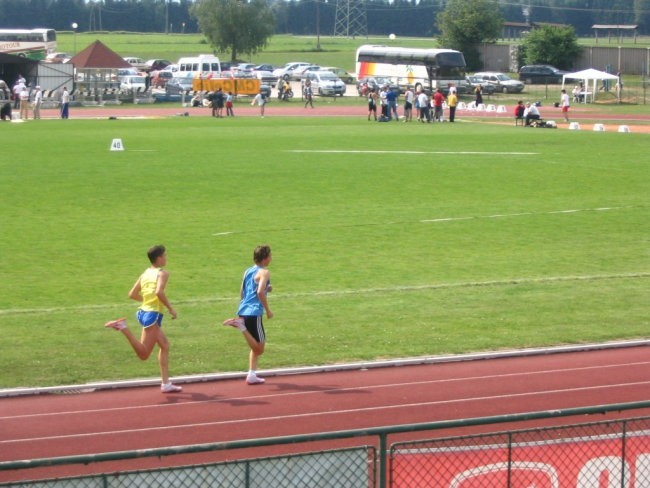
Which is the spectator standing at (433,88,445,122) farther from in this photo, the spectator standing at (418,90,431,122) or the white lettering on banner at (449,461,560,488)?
the white lettering on banner at (449,461,560,488)

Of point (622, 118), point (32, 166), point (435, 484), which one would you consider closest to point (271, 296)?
point (435, 484)

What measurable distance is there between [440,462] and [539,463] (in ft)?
2.94

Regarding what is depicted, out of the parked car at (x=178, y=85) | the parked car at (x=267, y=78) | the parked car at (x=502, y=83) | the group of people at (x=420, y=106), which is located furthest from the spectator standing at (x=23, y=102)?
the parked car at (x=502, y=83)

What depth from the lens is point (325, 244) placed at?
79.0 feet

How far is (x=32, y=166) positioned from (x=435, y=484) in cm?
2925

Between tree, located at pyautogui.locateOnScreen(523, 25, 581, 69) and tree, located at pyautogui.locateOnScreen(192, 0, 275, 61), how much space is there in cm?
2605

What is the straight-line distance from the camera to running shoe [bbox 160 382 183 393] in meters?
13.3

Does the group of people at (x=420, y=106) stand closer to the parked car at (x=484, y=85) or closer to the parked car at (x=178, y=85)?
the parked car at (x=178, y=85)

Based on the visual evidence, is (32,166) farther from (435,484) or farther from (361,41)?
(361,41)

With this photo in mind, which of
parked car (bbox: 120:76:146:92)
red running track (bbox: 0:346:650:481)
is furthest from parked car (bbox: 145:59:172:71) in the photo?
red running track (bbox: 0:346:650:481)

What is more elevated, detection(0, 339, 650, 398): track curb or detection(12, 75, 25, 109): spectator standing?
detection(12, 75, 25, 109): spectator standing

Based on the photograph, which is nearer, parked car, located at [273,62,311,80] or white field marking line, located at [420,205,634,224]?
white field marking line, located at [420,205,634,224]

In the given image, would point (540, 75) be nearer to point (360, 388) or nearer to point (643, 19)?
point (360, 388)

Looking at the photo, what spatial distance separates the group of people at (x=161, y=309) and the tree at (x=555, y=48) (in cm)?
8720
